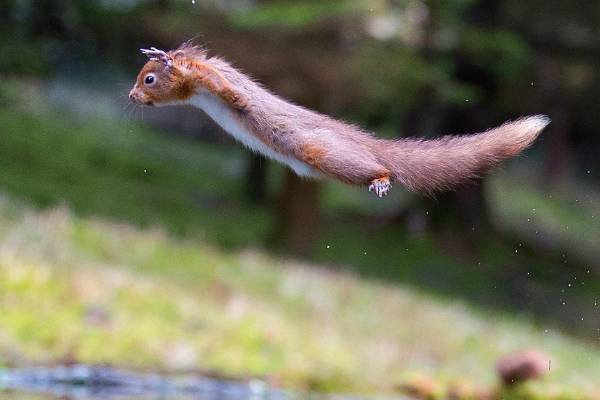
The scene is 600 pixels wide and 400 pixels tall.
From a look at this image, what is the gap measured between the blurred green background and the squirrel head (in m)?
3.08

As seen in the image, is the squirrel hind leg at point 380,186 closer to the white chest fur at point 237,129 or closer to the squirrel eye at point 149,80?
the white chest fur at point 237,129

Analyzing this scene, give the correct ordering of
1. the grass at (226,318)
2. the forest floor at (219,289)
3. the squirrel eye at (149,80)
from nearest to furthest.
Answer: the squirrel eye at (149,80)
the grass at (226,318)
the forest floor at (219,289)

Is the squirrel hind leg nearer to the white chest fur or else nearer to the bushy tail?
the bushy tail

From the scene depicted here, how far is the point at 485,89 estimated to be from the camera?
12.9 metres

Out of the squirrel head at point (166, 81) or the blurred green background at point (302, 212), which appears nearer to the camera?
the squirrel head at point (166, 81)

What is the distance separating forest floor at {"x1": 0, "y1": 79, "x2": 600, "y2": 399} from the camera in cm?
646

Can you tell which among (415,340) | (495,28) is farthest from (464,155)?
(495,28)

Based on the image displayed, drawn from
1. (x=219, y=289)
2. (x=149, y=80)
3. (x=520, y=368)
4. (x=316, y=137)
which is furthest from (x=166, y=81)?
(x=219, y=289)

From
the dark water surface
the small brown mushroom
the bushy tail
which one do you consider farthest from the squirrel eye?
the small brown mushroom

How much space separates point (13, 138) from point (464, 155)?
12.6 metres

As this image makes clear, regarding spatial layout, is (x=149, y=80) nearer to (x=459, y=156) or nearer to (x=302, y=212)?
(x=459, y=156)

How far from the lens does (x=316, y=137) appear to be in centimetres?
235

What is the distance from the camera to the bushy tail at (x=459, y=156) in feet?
7.55

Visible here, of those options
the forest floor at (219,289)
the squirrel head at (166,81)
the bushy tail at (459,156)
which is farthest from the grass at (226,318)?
the squirrel head at (166,81)
